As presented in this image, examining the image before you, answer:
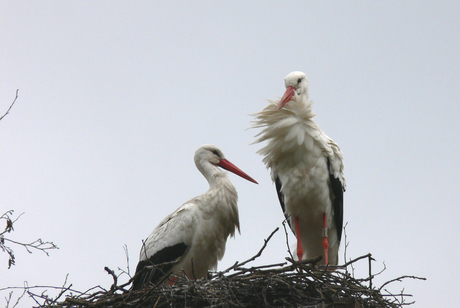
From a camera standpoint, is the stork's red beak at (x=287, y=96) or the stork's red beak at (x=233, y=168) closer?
the stork's red beak at (x=287, y=96)

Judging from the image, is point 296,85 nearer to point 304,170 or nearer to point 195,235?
point 304,170

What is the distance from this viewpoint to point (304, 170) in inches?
177

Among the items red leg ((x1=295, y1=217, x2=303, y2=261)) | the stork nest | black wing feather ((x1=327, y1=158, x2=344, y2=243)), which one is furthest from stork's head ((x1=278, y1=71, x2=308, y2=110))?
the stork nest

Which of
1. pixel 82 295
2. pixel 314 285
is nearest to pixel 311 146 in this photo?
pixel 314 285

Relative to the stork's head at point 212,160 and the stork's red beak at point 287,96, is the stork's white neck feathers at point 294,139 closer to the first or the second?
the stork's red beak at point 287,96

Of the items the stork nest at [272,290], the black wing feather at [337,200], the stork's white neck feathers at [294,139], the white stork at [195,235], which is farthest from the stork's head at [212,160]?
the stork nest at [272,290]

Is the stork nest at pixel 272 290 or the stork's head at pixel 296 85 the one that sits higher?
the stork's head at pixel 296 85

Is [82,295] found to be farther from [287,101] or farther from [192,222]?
[287,101]

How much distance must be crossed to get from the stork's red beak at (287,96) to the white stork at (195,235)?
1011 mm

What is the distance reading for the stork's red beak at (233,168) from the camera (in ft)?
18.7

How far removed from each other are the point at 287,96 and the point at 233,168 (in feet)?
4.03

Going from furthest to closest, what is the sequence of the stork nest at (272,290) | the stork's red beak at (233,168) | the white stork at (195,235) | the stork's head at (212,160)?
the stork's red beak at (233,168) < the stork's head at (212,160) < the white stork at (195,235) < the stork nest at (272,290)

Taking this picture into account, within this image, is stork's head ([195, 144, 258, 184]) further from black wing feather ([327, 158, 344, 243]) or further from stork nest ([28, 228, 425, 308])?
stork nest ([28, 228, 425, 308])

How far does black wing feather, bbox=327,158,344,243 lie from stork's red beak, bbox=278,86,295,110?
1.97 ft
